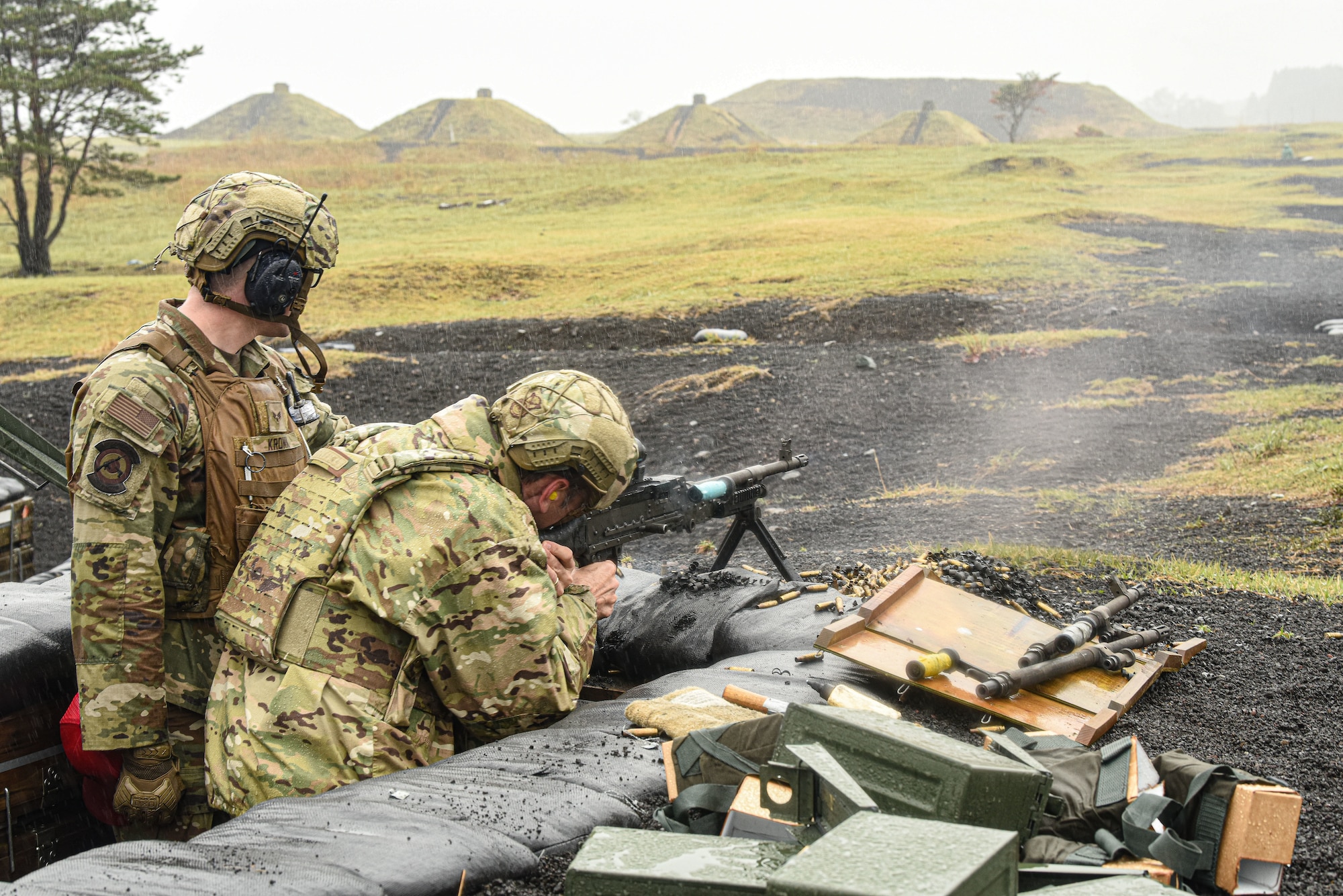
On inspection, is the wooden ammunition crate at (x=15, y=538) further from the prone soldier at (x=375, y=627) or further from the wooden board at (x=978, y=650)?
the wooden board at (x=978, y=650)

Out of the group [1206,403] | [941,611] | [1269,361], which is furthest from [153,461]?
[1269,361]

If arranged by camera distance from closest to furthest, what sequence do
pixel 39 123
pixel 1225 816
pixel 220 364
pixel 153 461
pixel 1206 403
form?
1. pixel 1225 816
2. pixel 153 461
3. pixel 220 364
4. pixel 1206 403
5. pixel 39 123

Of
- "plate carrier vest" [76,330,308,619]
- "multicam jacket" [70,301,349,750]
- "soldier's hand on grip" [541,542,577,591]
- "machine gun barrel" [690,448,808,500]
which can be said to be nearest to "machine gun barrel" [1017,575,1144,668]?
"soldier's hand on grip" [541,542,577,591]

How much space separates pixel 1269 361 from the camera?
1165 centimetres

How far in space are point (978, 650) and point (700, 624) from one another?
1.15 metres

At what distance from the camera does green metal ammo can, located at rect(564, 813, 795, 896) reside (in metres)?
1.69

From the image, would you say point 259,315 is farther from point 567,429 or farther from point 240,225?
point 567,429

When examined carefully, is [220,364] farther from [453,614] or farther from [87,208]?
[87,208]

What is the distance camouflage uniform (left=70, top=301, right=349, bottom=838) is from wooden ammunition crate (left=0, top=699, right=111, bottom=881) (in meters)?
0.50

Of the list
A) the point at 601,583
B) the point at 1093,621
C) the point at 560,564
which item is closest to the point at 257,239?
the point at 560,564

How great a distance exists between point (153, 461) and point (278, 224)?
0.84m

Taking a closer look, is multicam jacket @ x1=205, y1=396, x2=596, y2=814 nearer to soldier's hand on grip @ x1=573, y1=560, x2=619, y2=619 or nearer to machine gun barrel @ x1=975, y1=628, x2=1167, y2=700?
soldier's hand on grip @ x1=573, y1=560, x2=619, y2=619

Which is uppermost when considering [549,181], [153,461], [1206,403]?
[549,181]

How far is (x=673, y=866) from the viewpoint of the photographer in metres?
1.75
